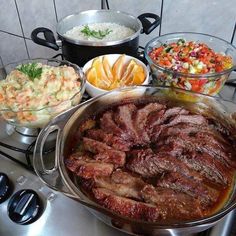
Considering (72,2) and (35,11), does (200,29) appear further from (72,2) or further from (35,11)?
(35,11)

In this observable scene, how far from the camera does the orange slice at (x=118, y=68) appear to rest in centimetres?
81

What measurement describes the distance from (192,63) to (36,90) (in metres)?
0.39

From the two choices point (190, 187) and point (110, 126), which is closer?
point (190, 187)

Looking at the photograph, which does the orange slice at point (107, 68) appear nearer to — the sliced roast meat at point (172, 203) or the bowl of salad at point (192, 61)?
the bowl of salad at point (192, 61)

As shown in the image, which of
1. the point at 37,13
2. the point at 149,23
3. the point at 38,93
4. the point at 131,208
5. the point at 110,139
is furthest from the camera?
the point at 37,13

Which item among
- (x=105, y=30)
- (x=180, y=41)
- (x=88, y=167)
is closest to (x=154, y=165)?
(x=88, y=167)

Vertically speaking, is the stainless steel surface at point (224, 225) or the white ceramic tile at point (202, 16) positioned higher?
the white ceramic tile at point (202, 16)

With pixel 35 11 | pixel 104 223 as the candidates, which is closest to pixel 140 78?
pixel 104 223

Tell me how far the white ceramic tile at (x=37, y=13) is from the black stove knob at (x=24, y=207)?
0.87m

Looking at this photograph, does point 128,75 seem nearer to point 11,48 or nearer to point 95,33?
point 95,33

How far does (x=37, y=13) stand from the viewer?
1.28 meters

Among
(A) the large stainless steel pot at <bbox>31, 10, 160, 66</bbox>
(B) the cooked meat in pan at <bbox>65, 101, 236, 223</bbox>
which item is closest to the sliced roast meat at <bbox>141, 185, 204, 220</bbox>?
(B) the cooked meat in pan at <bbox>65, 101, 236, 223</bbox>

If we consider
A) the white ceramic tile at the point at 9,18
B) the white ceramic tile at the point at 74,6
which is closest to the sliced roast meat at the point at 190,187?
the white ceramic tile at the point at 74,6

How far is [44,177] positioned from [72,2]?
838 mm
